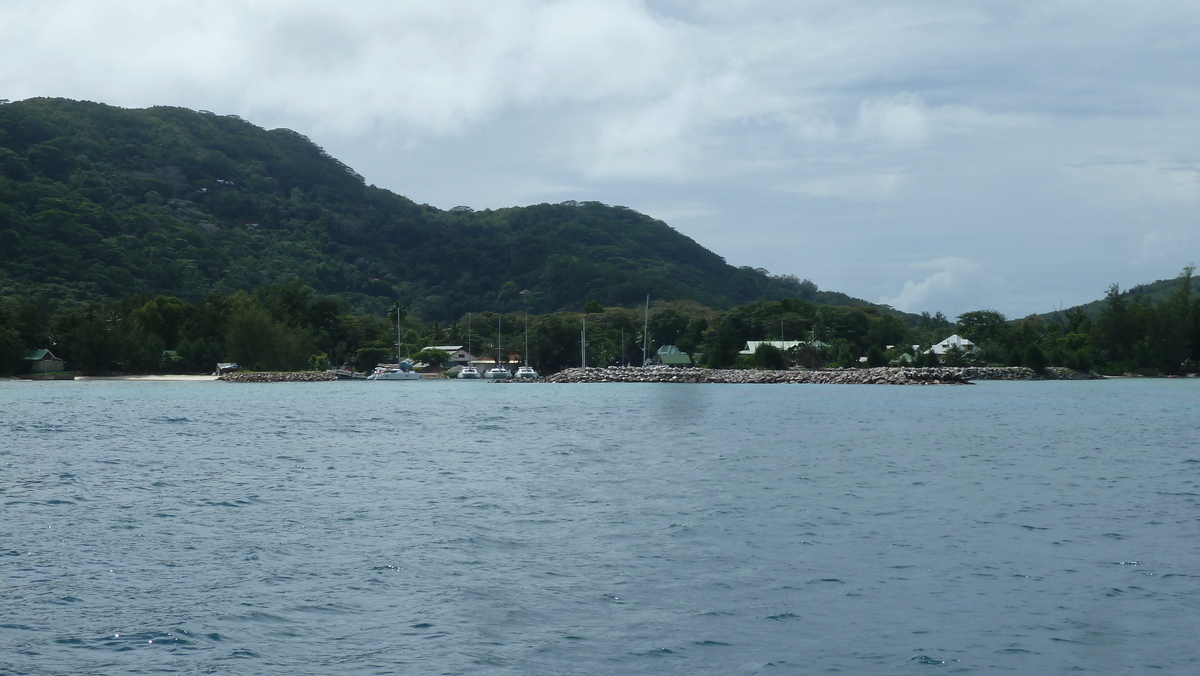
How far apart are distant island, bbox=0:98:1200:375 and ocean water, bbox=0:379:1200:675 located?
215 feet

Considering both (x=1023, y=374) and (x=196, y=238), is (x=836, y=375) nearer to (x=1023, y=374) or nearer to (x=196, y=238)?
(x=1023, y=374)

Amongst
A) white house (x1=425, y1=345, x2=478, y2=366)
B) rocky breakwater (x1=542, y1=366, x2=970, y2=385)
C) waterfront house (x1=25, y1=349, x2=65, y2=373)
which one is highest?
white house (x1=425, y1=345, x2=478, y2=366)

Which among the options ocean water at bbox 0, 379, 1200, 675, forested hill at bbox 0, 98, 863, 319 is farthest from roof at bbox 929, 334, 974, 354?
ocean water at bbox 0, 379, 1200, 675

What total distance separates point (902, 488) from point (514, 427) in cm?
1730

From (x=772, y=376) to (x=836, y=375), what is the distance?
6159 millimetres

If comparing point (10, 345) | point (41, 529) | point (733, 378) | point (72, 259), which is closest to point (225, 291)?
point (72, 259)

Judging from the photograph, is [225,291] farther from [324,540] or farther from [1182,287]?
[324,540]

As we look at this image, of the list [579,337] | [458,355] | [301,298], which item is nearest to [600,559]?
[579,337]

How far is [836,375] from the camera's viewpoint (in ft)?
248

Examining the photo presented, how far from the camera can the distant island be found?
83.8 meters

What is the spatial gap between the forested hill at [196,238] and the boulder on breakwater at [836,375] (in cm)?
5615

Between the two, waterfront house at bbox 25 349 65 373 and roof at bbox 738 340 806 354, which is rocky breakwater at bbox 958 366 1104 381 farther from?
waterfront house at bbox 25 349 65 373

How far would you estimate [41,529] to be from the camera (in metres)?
12.5

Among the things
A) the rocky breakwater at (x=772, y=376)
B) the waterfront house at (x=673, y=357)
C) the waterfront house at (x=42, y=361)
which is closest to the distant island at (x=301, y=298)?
the waterfront house at (x=42, y=361)
